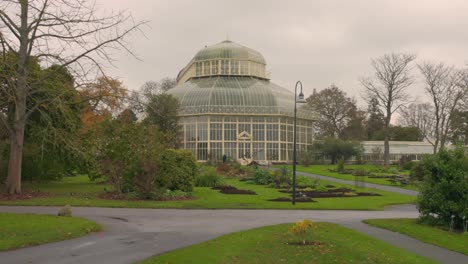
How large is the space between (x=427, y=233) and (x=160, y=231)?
27.9 feet

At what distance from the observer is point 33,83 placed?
79.9ft

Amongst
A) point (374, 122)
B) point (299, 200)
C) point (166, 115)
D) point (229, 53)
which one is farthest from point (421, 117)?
point (299, 200)

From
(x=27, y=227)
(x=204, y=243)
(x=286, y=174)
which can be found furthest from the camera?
(x=286, y=174)

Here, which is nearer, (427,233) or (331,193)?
(427,233)

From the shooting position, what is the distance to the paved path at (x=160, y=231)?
11727 mm

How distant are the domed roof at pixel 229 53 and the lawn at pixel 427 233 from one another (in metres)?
57.1

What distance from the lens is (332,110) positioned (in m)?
83.0

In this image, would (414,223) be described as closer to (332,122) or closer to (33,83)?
(33,83)

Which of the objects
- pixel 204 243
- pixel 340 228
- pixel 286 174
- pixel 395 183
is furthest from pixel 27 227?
pixel 395 183

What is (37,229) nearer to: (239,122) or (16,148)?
(16,148)

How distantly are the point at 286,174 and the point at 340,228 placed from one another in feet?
71.4

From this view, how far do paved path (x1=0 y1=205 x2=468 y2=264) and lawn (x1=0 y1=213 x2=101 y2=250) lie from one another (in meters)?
0.47

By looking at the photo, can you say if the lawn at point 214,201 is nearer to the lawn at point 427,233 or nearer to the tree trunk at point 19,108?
the tree trunk at point 19,108

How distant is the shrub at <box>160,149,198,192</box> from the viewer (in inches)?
1120
